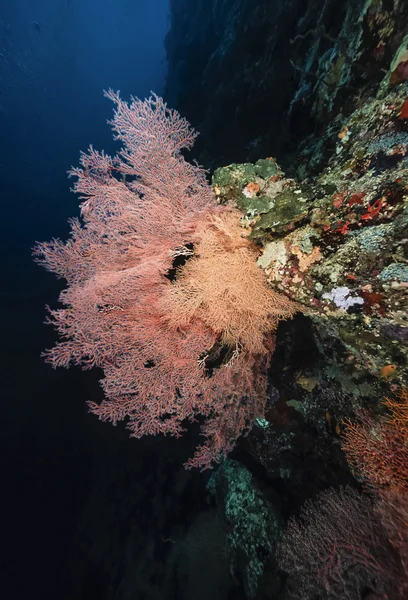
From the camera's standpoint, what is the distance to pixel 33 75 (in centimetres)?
4931

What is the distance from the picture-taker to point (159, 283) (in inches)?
144

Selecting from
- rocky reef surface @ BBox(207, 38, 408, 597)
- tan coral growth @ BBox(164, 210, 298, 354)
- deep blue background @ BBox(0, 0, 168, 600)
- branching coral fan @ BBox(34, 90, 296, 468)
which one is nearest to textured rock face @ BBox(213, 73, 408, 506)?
rocky reef surface @ BBox(207, 38, 408, 597)

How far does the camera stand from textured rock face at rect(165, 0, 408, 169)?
356 cm

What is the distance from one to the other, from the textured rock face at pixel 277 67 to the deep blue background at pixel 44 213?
1489cm

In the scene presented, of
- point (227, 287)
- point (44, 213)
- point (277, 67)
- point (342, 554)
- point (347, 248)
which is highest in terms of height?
point (44, 213)

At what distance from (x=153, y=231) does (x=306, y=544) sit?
4147 mm

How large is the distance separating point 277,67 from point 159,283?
8693 millimetres

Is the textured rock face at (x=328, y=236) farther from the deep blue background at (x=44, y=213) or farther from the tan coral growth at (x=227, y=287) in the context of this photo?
the deep blue background at (x=44, y=213)

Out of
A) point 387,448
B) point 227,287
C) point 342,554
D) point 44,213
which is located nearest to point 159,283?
point 227,287

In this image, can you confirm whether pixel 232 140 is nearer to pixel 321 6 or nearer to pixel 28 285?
pixel 321 6

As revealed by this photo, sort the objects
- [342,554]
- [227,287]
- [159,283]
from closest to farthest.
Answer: [342,554] < [227,287] < [159,283]

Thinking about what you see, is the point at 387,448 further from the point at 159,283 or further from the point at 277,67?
the point at 277,67

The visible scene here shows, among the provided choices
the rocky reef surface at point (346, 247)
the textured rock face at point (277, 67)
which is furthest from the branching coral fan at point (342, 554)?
the textured rock face at point (277, 67)

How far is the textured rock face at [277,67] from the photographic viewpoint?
140 inches
